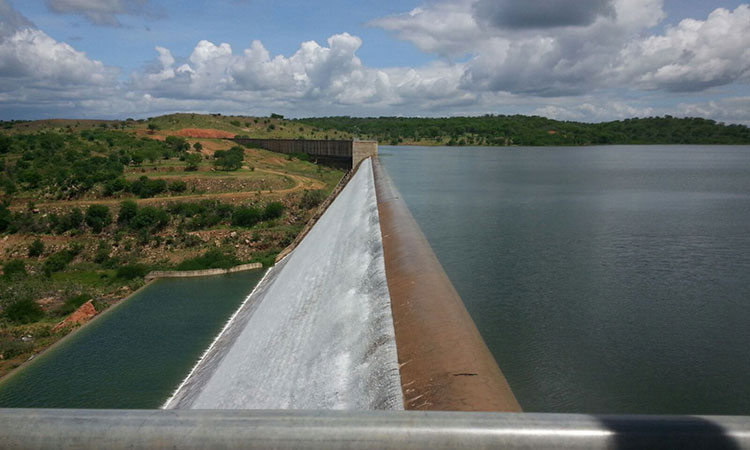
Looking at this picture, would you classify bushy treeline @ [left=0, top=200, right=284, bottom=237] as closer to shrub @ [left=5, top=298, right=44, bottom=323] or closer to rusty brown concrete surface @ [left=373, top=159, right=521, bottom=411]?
shrub @ [left=5, top=298, right=44, bottom=323]

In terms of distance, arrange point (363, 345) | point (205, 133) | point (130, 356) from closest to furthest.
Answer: point (363, 345) < point (130, 356) < point (205, 133)

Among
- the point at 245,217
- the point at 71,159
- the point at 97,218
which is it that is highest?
the point at 71,159

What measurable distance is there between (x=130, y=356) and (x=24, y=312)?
A: 705 centimetres

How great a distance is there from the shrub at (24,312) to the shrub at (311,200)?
20660 millimetres

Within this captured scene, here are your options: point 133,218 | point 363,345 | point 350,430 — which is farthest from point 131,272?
point 350,430

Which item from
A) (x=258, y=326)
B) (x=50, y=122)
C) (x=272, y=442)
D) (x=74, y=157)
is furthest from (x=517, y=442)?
(x=50, y=122)

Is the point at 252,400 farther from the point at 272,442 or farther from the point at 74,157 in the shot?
the point at 74,157

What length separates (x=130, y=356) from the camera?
15.3 meters

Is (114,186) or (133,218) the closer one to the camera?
(133,218)

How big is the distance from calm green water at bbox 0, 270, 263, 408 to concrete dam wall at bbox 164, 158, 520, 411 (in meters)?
1.21

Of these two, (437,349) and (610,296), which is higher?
(437,349)

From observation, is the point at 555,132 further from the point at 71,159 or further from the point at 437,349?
the point at 437,349

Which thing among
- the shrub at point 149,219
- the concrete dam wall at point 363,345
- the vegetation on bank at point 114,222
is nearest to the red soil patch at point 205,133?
A: the vegetation on bank at point 114,222

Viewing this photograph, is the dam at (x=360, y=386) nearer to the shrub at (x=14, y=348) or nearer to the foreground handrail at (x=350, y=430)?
the foreground handrail at (x=350, y=430)
